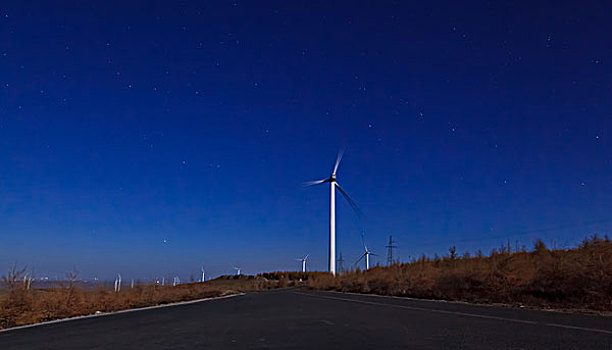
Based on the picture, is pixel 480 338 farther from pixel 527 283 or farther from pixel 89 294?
pixel 89 294

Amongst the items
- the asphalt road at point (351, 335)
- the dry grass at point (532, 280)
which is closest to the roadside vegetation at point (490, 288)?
the dry grass at point (532, 280)

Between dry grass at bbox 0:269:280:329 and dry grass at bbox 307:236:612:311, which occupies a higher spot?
dry grass at bbox 307:236:612:311

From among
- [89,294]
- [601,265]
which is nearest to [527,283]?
[601,265]

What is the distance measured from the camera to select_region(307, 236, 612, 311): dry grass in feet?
44.7

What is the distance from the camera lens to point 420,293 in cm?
2197

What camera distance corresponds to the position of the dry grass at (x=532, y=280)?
13.6 m

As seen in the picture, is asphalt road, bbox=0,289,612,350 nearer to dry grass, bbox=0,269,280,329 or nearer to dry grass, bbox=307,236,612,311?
dry grass, bbox=307,236,612,311

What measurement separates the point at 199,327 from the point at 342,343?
12.9ft

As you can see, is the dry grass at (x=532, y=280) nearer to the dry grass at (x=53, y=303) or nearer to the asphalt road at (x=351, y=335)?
the asphalt road at (x=351, y=335)

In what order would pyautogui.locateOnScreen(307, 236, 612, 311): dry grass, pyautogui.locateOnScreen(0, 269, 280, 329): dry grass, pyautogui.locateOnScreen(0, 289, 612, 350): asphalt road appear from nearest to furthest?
1. pyautogui.locateOnScreen(0, 289, 612, 350): asphalt road
2. pyautogui.locateOnScreen(307, 236, 612, 311): dry grass
3. pyautogui.locateOnScreen(0, 269, 280, 329): dry grass

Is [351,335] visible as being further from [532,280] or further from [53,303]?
[53,303]

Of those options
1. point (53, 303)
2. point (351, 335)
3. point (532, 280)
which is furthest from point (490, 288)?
point (53, 303)

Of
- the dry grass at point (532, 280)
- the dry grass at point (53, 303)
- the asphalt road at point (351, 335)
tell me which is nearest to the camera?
the asphalt road at point (351, 335)

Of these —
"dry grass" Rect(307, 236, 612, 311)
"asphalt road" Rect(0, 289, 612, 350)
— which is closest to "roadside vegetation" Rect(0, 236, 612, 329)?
"dry grass" Rect(307, 236, 612, 311)
